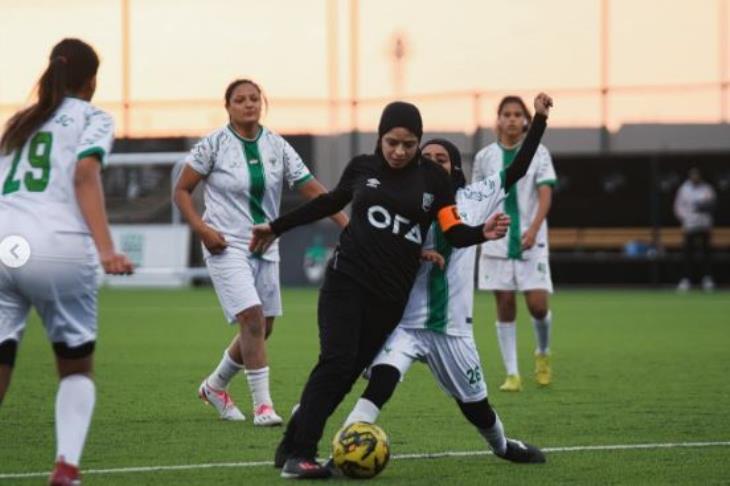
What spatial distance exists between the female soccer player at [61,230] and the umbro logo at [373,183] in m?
1.44

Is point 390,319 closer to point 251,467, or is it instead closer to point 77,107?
point 251,467

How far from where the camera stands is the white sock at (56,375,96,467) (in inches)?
260

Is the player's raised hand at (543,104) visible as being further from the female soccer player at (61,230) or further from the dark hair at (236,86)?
the dark hair at (236,86)

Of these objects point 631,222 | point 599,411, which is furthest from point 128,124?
point 599,411

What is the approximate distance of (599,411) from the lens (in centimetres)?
1044

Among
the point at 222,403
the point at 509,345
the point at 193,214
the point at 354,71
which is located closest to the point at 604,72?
the point at 354,71

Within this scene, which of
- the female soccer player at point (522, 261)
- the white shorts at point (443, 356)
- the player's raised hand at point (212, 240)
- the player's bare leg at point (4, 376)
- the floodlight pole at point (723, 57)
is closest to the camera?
the player's bare leg at point (4, 376)

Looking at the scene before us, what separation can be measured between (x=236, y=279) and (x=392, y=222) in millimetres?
2466

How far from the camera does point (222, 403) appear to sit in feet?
33.4

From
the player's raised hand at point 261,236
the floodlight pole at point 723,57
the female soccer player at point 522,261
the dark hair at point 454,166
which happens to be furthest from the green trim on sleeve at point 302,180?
the floodlight pole at point 723,57

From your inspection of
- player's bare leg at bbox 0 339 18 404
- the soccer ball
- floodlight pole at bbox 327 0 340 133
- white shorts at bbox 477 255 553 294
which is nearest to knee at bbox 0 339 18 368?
player's bare leg at bbox 0 339 18 404

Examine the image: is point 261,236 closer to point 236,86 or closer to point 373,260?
point 373,260

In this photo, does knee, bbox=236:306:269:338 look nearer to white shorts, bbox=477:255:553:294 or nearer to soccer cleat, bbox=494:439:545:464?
soccer cleat, bbox=494:439:545:464

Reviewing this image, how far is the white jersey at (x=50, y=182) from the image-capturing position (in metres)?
6.50
